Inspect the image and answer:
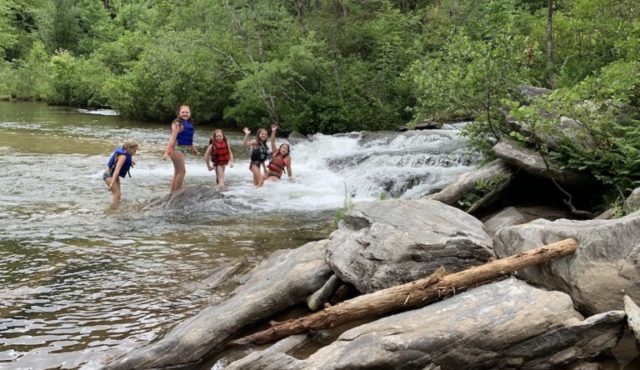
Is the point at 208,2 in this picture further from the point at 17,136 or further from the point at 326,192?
the point at 326,192

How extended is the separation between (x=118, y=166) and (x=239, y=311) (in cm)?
696

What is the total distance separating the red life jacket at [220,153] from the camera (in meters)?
12.9

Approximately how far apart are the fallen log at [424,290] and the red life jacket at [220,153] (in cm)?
829

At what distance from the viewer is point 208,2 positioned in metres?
24.1

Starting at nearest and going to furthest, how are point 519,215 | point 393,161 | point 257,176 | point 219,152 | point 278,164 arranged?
point 519,215 → point 219,152 → point 257,176 → point 278,164 → point 393,161

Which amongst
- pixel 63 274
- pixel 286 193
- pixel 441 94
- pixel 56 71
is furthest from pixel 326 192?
pixel 56 71

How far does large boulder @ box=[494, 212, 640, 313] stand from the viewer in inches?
179

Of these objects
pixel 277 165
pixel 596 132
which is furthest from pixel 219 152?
pixel 596 132

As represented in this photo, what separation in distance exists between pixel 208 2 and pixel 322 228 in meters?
17.0

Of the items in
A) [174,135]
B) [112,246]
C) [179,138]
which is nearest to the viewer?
[112,246]

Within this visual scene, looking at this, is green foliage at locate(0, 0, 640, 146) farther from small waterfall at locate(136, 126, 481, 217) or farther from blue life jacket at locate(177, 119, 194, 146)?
blue life jacket at locate(177, 119, 194, 146)

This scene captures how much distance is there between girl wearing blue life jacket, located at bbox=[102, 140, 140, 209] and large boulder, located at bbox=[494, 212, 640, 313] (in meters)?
8.69

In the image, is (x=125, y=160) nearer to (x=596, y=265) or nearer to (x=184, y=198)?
(x=184, y=198)

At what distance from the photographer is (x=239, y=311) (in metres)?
5.63
